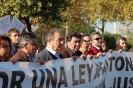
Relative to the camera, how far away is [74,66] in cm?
634

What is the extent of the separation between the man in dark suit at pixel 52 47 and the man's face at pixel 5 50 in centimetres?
75

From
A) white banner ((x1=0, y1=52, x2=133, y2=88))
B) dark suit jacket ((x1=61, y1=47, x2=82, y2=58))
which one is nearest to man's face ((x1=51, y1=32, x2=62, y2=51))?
white banner ((x1=0, y1=52, x2=133, y2=88))

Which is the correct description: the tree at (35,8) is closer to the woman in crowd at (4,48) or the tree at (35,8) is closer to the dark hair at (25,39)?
the dark hair at (25,39)

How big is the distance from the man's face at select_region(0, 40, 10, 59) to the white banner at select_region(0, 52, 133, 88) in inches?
10.9

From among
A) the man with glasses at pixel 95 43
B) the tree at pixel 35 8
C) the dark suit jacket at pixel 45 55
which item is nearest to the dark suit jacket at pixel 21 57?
the dark suit jacket at pixel 45 55

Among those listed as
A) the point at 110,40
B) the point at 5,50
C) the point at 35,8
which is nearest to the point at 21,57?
the point at 5,50

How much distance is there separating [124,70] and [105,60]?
2.60 feet

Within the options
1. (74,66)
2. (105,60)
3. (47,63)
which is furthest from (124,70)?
(47,63)

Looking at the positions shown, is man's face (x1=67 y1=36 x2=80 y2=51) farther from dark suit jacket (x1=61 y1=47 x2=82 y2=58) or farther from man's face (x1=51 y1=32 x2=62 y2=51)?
man's face (x1=51 y1=32 x2=62 y2=51)

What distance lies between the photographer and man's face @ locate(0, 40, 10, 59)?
5.30m

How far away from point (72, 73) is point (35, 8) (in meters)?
21.0

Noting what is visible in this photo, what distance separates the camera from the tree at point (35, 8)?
26.9m

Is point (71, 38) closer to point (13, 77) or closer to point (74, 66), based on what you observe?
point (74, 66)

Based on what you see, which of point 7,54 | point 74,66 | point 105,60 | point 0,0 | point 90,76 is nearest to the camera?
point 7,54
